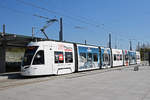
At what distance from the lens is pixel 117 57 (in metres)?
28.4

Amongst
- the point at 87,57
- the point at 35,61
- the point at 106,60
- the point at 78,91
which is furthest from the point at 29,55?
the point at 106,60

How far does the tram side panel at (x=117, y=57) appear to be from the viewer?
2704cm

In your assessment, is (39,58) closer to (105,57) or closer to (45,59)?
(45,59)

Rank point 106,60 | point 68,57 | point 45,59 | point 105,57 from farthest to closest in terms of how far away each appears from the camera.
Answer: point 106,60
point 105,57
point 68,57
point 45,59

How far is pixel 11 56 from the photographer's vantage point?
2117cm

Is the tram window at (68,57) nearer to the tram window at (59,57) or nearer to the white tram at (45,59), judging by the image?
the white tram at (45,59)

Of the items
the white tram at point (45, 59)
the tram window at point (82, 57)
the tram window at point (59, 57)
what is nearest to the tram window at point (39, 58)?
the white tram at point (45, 59)

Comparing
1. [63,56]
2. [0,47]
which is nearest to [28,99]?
[63,56]

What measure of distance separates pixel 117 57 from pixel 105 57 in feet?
16.1

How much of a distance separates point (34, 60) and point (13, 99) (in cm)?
764

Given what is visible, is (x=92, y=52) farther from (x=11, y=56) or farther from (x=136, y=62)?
(x=136, y=62)

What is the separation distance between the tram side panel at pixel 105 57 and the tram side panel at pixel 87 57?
1269 millimetres

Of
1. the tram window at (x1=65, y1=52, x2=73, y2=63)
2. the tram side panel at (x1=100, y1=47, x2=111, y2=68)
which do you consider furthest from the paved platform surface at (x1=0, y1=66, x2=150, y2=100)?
the tram side panel at (x1=100, y1=47, x2=111, y2=68)

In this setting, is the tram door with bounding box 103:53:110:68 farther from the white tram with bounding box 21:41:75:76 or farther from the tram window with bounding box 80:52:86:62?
the white tram with bounding box 21:41:75:76
